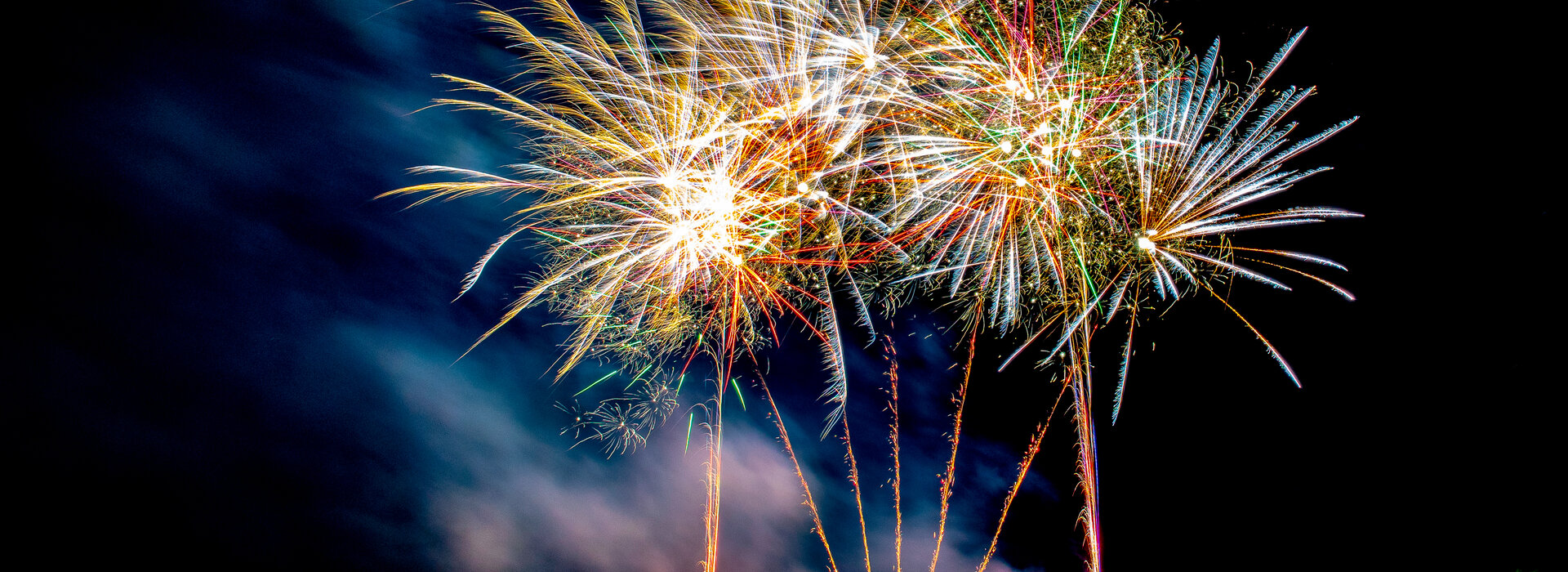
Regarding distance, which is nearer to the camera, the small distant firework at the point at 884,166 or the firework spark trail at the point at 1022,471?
the small distant firework at the point at 884,166

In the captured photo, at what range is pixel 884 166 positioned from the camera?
168 inches

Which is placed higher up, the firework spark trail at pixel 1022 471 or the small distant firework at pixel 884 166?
the small distant firework at pixel 884 166

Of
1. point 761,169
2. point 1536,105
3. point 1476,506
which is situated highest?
point 1536,105

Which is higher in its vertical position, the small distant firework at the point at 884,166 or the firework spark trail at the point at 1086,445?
the small distant firework at the point at 884,166

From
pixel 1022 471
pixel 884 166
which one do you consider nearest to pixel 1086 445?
pixel 1022 471

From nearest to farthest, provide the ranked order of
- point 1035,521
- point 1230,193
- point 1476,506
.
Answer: point 1230,193 → point 1476,506 → point 1035,521

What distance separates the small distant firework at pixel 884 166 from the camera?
3680mm

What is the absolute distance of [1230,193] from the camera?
3.54 meters

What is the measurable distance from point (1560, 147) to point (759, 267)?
20.4 ft

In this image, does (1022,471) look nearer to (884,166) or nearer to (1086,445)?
(1086,445)

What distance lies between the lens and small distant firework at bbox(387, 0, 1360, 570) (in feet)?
12.1

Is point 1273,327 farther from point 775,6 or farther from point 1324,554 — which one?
point 775,6

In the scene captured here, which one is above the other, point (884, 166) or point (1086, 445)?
point (884, 166)

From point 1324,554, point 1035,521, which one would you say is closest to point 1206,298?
point 1324,554
